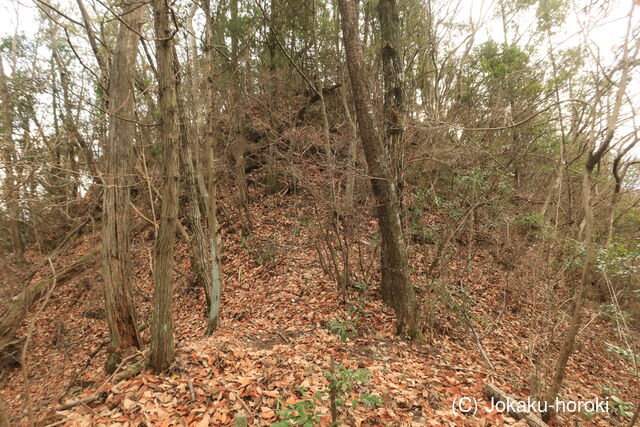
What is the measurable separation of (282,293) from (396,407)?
416 cm

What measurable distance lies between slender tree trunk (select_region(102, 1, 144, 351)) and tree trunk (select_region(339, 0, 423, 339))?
11.7 ft

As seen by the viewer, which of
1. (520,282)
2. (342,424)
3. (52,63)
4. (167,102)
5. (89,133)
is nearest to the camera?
(342,424)

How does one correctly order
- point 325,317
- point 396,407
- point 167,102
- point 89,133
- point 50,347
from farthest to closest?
1. point 89,133
2. point 50,347
3. point 325,317
4. point 167,102
5. point 396,407

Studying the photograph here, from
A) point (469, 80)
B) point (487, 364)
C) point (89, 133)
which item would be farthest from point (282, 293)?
point (469, 80)

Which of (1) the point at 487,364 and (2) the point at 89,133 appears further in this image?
(2) the point at 89,133

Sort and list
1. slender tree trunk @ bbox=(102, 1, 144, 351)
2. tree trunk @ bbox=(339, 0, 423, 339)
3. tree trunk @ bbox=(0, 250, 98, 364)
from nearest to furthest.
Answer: slender tree trunk @ bbox=(102, 1, 144, 351) < tree trunk @ bbox=(339, 0, 423, 339) < tree trunk @ bbox=(0, 250, 98, 364)

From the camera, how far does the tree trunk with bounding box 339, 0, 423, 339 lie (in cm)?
500

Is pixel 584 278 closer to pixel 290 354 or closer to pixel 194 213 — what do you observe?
pixel 290 354

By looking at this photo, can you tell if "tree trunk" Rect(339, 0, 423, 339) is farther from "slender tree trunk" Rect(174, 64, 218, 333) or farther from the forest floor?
"slender tree trunk" Rect(174, 64, 218, 333)

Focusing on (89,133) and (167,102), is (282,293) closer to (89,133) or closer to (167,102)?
(167,102)

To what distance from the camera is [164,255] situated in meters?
3.75

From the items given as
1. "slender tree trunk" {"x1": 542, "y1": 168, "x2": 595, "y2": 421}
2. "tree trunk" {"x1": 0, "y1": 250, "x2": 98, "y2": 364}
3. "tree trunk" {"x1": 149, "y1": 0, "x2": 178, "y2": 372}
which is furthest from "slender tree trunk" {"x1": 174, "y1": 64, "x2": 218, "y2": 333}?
"slender tree trunk" {"x1": 542, "y1": 168, "x2": 595, "y2": 421}

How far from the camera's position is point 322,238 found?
23.9 feet

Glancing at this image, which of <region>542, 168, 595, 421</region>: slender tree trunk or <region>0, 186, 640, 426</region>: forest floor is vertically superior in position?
<region>542, 168, 595, 421</region>: slender tree trunk
